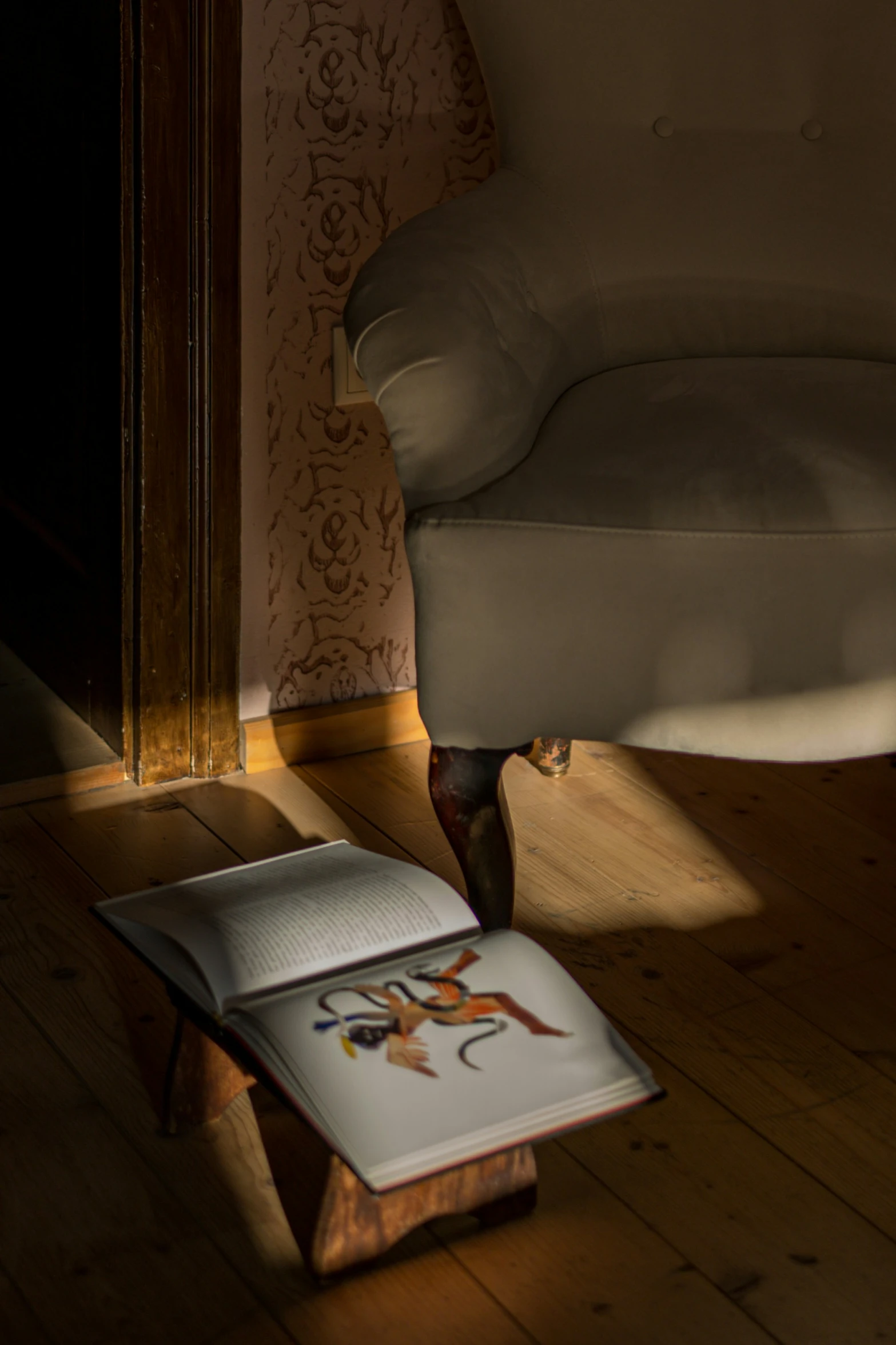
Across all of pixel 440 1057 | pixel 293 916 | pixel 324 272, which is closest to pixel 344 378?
pixel 324 272

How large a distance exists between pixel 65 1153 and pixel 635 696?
553mm

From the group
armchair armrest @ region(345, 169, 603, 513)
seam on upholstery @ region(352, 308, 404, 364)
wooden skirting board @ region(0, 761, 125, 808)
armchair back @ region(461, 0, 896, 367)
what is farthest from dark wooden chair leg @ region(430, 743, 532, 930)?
wooden skirting board @ region(0, 761, 125, 808)

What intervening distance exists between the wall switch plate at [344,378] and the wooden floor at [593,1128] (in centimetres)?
44

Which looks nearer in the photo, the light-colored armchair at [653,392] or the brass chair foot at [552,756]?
the light-colored armchair at [653,392]

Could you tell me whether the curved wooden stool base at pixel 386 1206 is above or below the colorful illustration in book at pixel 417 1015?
below

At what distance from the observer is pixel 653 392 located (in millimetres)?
1279

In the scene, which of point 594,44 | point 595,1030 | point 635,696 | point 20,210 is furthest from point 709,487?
point 20,210

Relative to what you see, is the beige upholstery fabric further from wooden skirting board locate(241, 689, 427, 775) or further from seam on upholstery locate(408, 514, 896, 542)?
wooden skirting board locate(241, 689, 427, 775)

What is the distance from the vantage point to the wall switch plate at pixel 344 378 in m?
1.65

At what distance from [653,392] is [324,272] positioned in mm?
512

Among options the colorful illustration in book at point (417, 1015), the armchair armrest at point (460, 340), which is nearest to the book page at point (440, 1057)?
the colorful illustration in book at point (417, 1015)

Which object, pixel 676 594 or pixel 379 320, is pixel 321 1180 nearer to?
pixel 676 594

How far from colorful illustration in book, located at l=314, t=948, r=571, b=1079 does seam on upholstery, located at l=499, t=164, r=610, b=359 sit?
0.72 m

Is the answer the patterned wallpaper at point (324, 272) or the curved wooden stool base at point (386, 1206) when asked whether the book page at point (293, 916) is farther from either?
the patterned wallpaper at point (324, 272)
